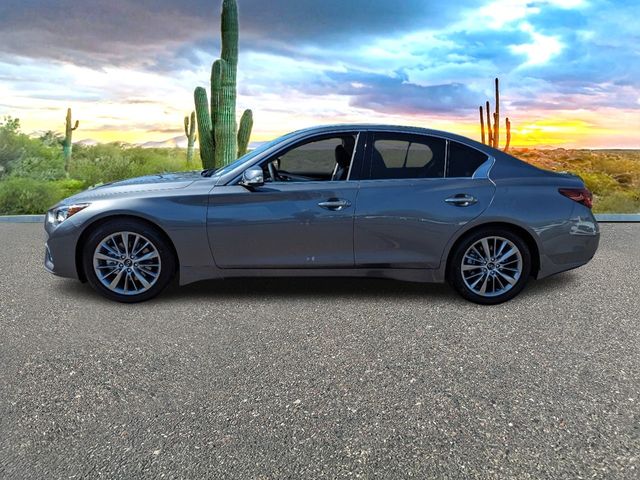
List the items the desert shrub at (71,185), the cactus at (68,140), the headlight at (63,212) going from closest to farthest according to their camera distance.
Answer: the headlight at (63,212)
the desert shrub at (71,185)
the cactus at (68,140)

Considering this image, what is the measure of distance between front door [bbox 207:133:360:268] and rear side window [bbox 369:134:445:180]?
1.13 feet

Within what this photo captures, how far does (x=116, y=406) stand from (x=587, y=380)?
268 centimetres

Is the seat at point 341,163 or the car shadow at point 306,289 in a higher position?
the seat at point 341,163

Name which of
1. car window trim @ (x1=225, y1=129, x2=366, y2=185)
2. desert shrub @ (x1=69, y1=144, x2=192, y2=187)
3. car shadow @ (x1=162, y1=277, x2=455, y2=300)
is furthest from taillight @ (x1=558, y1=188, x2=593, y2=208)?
desert shrub @ (x1=69, y1=144, x2=192, y2=187)

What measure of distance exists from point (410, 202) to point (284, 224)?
1081 mm

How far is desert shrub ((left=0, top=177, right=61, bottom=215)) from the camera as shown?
1394 cm

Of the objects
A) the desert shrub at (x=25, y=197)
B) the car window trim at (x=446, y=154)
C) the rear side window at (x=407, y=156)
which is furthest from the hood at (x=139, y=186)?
the desert shrub at (x=25, y=197)

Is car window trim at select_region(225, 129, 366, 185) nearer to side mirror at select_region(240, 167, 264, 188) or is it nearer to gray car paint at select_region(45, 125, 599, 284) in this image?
gray car paint at select_region(45, 125, 599, 284)

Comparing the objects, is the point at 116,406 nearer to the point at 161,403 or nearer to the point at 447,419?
the point at 161,403

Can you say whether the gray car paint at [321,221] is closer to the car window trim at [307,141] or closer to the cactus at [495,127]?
the car window trim at [307,141]

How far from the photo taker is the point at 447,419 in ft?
9.92

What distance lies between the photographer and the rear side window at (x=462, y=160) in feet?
17.3

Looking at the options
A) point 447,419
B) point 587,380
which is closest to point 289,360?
point 447,419

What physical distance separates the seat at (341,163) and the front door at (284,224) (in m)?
0.08
